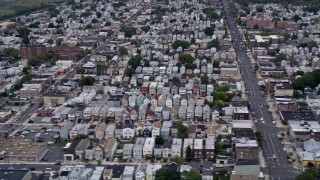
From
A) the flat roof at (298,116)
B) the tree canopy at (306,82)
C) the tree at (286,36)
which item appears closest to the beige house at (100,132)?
the flat roof at (298,116)

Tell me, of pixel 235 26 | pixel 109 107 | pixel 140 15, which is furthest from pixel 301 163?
pixel 140 15

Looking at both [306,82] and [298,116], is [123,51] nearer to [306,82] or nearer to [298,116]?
[306,82]

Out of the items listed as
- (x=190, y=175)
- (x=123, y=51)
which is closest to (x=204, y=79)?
(x=123, y=51)

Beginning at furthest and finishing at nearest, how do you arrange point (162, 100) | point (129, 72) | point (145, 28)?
point (145, 28) → point (129, 72) → point (162, 100)

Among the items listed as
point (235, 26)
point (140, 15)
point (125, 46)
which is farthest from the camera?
point (140, 15)

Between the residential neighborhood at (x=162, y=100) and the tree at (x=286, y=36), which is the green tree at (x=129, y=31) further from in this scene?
the tree at (x=286, y=36)

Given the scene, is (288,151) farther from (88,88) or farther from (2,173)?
(88,88)
